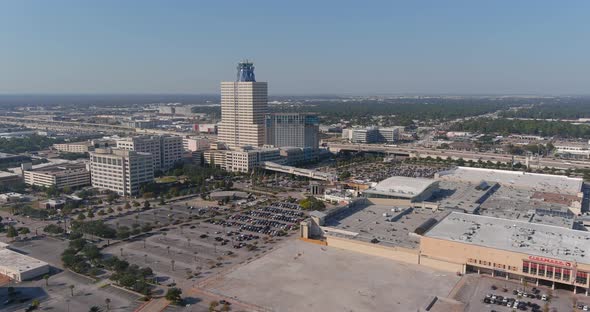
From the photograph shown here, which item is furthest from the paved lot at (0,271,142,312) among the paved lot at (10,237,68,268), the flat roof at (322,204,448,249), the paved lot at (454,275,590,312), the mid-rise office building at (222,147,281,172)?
the mid-rise office building at (222,147,281,172)

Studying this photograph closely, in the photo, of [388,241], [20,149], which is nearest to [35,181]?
[20,149]

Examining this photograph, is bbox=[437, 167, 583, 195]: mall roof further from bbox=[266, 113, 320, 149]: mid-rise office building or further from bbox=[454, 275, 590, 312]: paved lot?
bbox=[266, 113, 320, 149]: mid-rise office building

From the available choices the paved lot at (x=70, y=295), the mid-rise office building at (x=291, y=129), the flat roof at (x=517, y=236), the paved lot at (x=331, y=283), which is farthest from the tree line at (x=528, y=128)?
the paved lot at (x=70, y=295)

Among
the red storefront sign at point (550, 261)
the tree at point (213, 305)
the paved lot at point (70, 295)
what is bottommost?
the paved lot at point (70, 295)

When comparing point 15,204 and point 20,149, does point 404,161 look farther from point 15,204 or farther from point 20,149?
point 20,149

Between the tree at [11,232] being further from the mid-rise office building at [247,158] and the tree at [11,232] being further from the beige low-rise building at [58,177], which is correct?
the mid-rise office building at [247,158]

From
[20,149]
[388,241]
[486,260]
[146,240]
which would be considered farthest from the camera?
[20,149]
